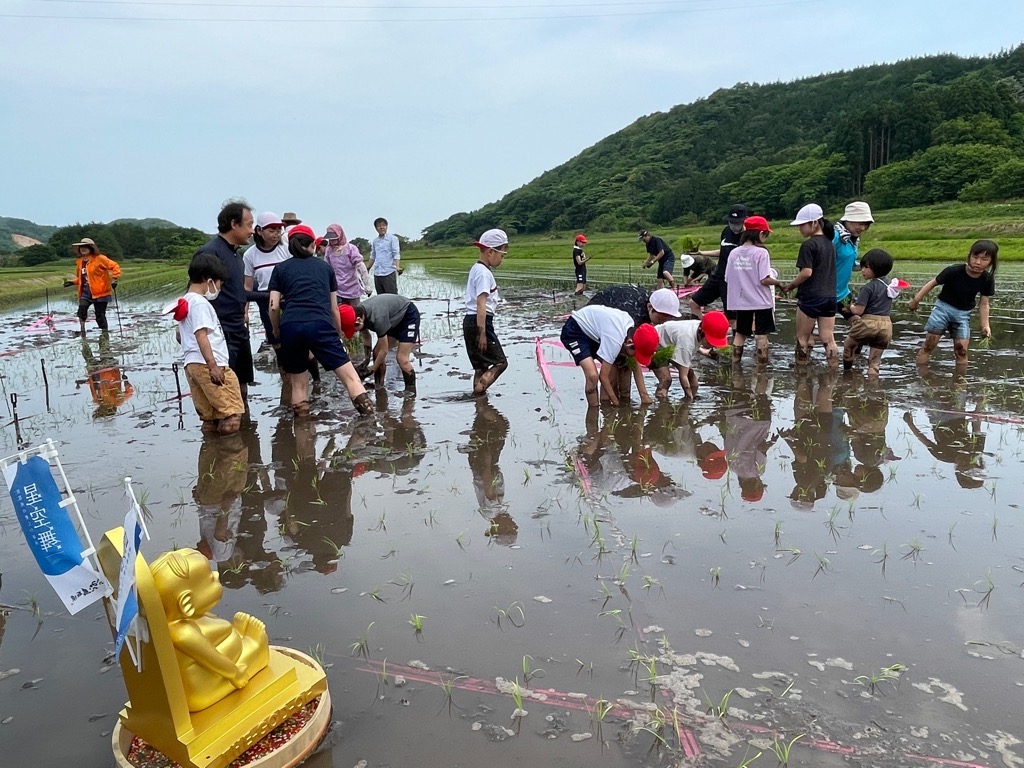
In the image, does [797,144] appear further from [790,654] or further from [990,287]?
[790,654]

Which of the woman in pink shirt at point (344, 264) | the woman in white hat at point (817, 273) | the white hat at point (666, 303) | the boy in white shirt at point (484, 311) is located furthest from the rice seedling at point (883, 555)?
the woman in pink shirt at point (344, 264)

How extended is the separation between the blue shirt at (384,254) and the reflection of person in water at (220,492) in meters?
6.33

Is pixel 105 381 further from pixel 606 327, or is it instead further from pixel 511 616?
pixel 511 616

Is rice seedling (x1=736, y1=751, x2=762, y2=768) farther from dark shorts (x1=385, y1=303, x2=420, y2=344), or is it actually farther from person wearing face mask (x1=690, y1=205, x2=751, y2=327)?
person wearing face mask (x1=690, y1=205, x2=751, y2=327)

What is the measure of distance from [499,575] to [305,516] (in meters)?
1.53

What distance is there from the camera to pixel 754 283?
8445 mm

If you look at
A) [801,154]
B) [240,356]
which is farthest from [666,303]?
[801,154]

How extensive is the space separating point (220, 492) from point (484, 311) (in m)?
3.07

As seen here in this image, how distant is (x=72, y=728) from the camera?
2.62 meters

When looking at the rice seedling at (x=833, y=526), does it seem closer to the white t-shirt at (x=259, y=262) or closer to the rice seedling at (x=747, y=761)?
the rice seedling at (x=747, y=761)

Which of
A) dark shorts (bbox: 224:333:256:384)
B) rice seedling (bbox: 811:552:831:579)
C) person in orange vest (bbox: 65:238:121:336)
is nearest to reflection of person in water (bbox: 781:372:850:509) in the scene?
rice seedling (bbox: 811:552:831:579)

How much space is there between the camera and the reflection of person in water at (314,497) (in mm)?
4105

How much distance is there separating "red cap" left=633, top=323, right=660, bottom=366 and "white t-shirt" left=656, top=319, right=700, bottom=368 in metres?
0.28

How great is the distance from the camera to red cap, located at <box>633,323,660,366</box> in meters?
6.52
